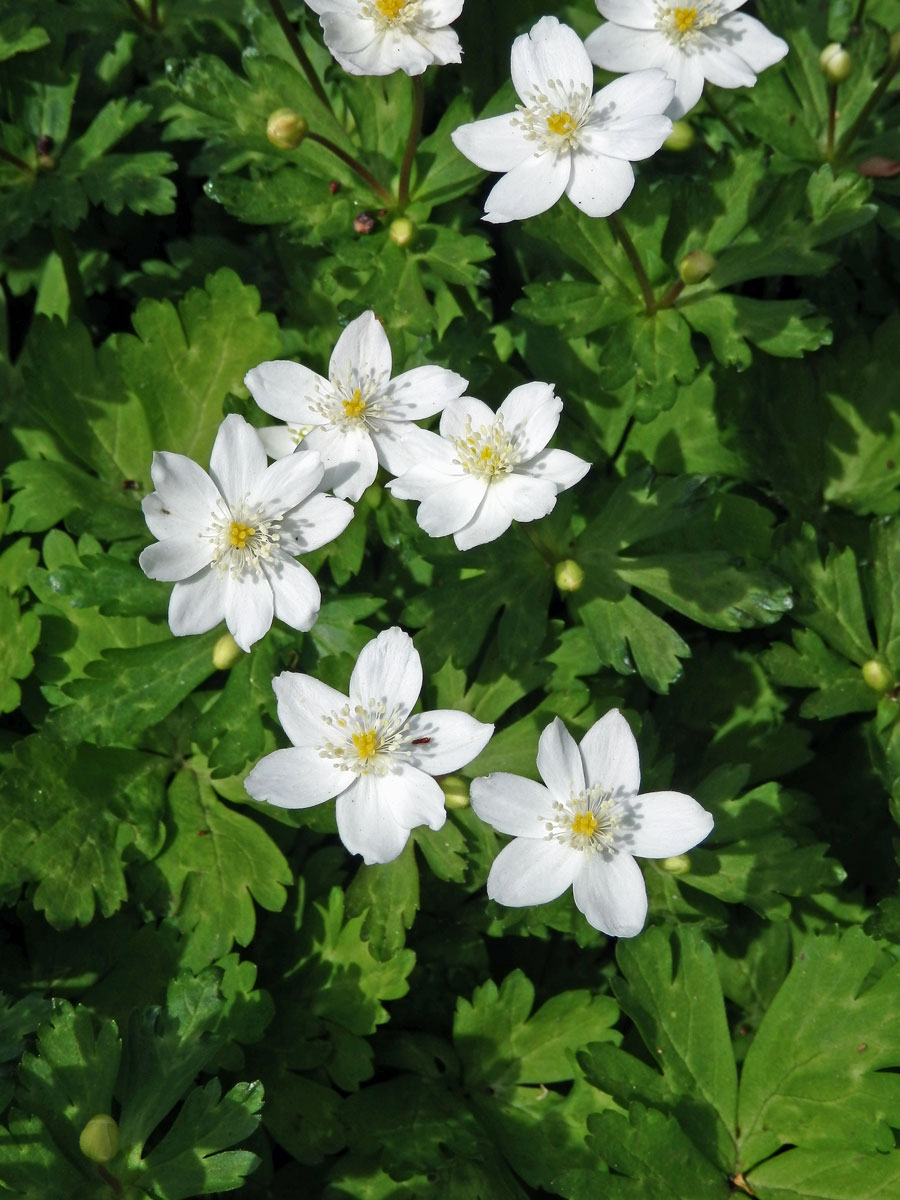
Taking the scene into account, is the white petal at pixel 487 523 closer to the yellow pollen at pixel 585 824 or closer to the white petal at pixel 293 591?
the white petal at pixel 293 591

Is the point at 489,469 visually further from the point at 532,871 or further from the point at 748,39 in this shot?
the point at 748,39

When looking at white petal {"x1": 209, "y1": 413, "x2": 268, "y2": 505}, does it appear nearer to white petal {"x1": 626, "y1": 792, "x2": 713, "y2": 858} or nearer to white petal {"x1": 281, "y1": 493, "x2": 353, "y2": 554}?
white petal {"x1": 281, "y1": 493, "x2": 353, "y2": 554}

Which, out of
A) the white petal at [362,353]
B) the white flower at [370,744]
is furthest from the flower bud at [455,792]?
the white petal at [362,353]

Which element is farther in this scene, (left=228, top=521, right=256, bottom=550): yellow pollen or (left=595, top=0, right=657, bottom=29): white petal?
(left=595, top=0, right=657, bottom=29): white petal

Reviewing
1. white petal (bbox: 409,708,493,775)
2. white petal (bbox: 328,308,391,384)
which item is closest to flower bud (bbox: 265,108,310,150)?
white petal (bbox: 328,308,391,384)

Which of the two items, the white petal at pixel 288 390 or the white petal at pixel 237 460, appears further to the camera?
the white petal at pixel 288 390

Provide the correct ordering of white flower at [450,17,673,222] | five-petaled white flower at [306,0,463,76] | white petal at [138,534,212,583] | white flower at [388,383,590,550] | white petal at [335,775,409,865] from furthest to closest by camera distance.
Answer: five-petaled white flower at [306,0,463,76]
white flower at [450,17,673,222]
white flower at [388,383,590,550]
white petal at [138,534,212,583]
white petal at [335,775,409,865]
